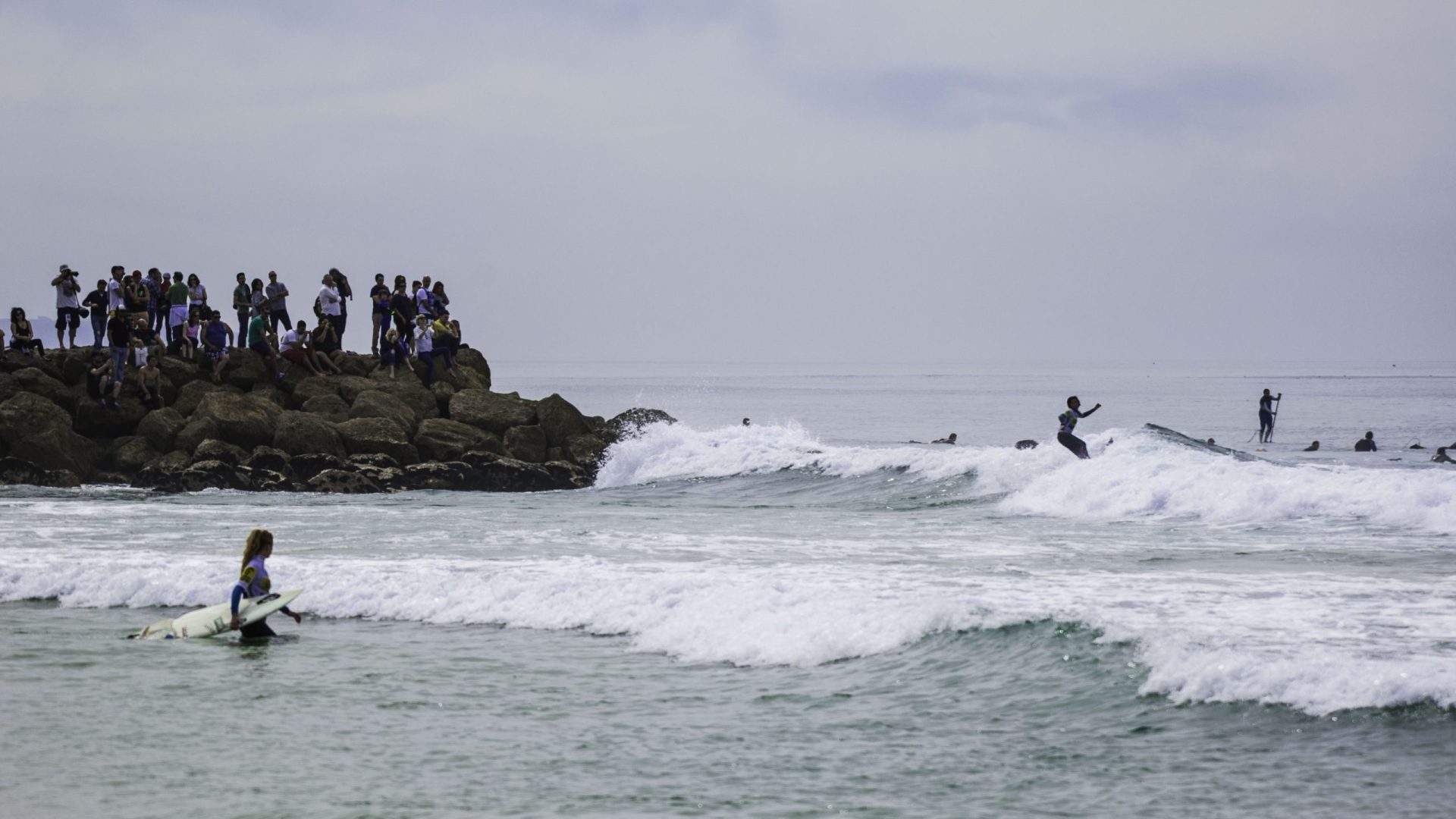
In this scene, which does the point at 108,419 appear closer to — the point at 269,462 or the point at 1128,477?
the point at 269,462

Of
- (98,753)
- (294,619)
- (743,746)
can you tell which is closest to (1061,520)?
(294,619)

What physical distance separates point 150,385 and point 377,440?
19.0 feet

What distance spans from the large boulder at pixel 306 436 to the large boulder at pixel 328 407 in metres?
1.50

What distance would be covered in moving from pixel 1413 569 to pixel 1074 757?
9349mm

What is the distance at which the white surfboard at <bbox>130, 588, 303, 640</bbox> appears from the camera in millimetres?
13664

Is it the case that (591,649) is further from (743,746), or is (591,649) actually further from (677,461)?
(677,461)

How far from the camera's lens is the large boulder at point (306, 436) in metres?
31.2

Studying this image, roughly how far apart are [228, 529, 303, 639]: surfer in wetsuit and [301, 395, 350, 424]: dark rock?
19745mm

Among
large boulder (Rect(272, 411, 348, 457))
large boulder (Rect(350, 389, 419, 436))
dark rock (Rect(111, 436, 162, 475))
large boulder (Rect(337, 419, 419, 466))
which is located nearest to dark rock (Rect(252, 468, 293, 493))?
large boulder (Rect(272, 411, 348, 457))

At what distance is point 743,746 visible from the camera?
31.2ft

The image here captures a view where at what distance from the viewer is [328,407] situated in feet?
111

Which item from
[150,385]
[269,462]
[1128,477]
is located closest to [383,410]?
[269,462]

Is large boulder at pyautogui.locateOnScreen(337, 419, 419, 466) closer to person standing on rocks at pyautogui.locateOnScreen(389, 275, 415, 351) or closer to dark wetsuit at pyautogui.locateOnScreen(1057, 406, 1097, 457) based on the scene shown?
person standing on rocks at pyautogui.locateOnScreen(389, 275, 415, 351)

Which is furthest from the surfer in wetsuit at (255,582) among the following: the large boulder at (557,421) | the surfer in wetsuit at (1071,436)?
the large boulder at (557,421)
